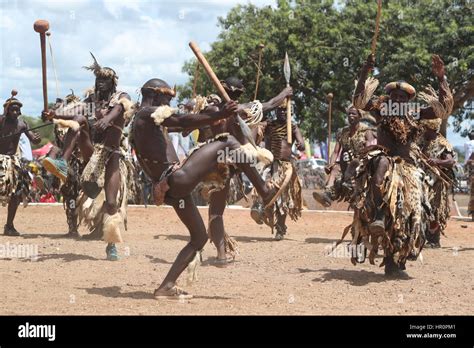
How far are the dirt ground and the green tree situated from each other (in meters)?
15.1

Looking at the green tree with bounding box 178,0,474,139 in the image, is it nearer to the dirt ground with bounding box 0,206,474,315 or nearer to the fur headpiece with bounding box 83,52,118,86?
the dirt ground with bounding box 0,206,474,315

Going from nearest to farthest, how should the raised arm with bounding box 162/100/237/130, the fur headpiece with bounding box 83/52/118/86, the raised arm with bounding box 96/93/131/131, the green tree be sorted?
the raised arm with bounding box 162/100/237/130
the raised arm with bounding box 96/93/131/131
the fur headpiece with bounding box 83/52/118/86
the green tree

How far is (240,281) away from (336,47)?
922 inches

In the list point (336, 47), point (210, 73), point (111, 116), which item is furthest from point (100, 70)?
point (336, 47)

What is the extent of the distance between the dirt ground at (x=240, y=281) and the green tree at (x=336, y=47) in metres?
15.1

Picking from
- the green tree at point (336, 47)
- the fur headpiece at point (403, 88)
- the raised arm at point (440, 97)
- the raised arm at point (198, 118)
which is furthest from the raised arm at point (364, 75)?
the green tree at point (336, 47)

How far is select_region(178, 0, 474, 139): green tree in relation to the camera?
27.1m

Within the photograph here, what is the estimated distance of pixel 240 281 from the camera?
837 centimetres

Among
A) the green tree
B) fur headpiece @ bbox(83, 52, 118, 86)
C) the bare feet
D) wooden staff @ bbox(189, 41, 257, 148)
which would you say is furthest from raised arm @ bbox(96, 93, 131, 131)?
the green tree

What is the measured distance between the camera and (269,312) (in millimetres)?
6625

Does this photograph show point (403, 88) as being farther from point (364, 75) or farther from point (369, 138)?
point (369, 138)
